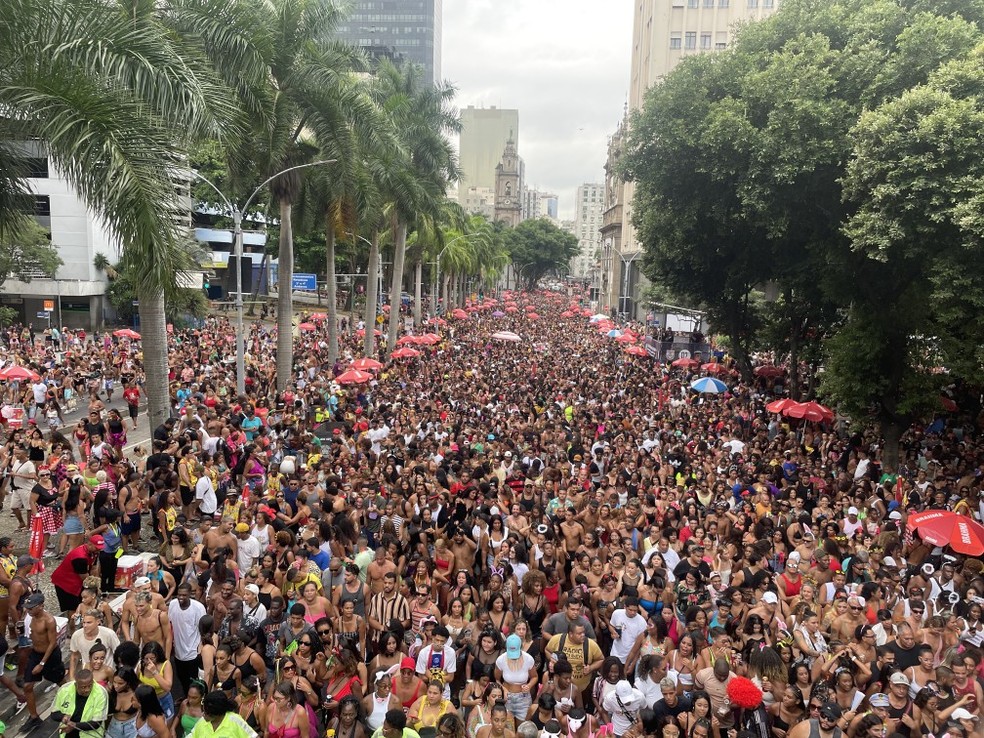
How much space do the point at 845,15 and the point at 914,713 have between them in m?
15.7

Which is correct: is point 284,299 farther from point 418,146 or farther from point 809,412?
point 809,412

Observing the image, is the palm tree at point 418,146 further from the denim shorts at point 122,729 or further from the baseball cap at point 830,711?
the baseball cap at point 830,711

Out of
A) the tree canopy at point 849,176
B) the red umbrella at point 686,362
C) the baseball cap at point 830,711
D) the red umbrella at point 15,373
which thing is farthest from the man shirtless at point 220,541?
the red umbrella at point 686,362

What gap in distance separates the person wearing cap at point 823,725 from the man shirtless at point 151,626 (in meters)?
5.43

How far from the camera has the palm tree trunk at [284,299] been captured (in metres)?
22.5

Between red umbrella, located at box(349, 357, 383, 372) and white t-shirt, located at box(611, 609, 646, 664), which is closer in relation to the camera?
white t-shirt, located at box(611, 609, 646, 664)

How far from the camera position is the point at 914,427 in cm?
1923

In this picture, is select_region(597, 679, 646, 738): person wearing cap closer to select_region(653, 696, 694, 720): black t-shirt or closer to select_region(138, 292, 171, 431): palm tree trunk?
select_region(653, 696, 694, 720): black t-shirt

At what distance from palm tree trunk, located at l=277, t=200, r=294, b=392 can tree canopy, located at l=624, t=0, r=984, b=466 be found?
390 inches

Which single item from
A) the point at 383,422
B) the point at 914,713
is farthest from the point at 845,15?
the point at 914,713

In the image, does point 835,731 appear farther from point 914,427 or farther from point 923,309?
point 914,427

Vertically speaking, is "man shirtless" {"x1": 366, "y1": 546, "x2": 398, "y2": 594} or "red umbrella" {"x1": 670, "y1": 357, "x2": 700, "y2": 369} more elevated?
"red umbrella" {"x1": 670, "y1": 357, "x2": 700, "y2": 369}

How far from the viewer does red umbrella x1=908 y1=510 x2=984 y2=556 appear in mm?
9461

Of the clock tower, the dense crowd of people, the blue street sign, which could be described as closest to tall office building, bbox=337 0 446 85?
the clock tower
